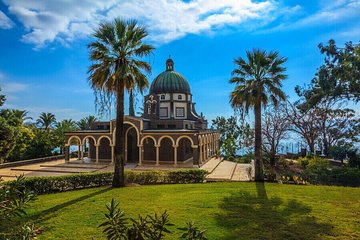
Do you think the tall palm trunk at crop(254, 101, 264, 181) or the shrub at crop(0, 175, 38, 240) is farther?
the tall palm trunk at crop(254, 101, 264, 181)

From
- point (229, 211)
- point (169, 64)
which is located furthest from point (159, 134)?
point (229, 211)

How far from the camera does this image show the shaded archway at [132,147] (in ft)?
107

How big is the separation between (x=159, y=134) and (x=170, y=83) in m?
12.1

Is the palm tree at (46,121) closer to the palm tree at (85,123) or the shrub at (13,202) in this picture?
the palm tree at (85,123)

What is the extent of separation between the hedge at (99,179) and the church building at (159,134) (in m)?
8.51

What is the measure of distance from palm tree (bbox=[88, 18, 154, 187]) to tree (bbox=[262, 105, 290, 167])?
19.1 m

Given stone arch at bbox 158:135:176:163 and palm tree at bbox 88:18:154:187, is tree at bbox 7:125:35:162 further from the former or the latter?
palm tree at bbox 88:18:154:187

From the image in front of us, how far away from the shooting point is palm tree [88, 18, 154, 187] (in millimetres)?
15211

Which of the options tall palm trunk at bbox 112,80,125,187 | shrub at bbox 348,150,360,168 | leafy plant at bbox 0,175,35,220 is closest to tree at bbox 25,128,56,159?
tall palm trunk at bbox 112,80,125,187

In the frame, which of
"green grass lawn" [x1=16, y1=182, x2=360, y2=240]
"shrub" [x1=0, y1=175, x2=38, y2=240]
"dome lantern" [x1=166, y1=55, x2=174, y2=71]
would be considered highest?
"dome lantern" [x1=166, y1=55, x2=174, y2=71]

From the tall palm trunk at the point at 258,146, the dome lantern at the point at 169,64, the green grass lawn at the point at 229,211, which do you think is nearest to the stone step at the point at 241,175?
the tall palm trunk at the point at 258,146

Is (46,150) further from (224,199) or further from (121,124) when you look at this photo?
(224,199)

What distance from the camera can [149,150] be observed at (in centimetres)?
3116

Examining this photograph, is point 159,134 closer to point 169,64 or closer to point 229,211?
point 169,64
